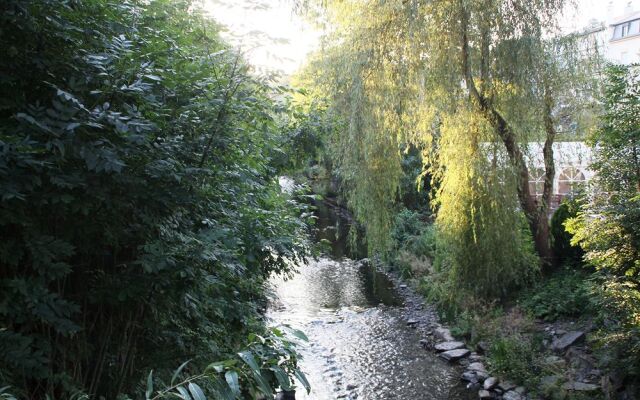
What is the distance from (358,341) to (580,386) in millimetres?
3063

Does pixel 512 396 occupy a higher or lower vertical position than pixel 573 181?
lower

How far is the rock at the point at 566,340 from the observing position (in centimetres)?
527

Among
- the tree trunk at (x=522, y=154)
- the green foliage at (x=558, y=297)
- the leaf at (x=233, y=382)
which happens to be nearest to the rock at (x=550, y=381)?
the green foliage at (x=558, y=297)

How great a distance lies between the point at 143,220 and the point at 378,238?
432 centimetres

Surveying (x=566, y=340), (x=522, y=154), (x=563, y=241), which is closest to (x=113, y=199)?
(x=522, y=154)

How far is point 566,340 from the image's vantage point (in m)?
5.34

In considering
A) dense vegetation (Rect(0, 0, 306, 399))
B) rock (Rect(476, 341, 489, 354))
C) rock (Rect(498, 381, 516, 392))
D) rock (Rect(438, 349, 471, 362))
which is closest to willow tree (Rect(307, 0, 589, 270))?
rock (Rect(476, 341, 489, 354))

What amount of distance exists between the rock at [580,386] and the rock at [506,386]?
0.60m

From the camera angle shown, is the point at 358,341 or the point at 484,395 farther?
the point at 358,341

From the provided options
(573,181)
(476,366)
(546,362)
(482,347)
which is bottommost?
(476,366)

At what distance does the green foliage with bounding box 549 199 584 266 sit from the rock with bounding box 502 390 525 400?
8.88 ft

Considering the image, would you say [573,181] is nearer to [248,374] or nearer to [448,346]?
[448,346]

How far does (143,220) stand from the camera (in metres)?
1.88

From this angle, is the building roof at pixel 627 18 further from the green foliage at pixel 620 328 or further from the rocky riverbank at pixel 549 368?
the green foliage at pixel 620 328
